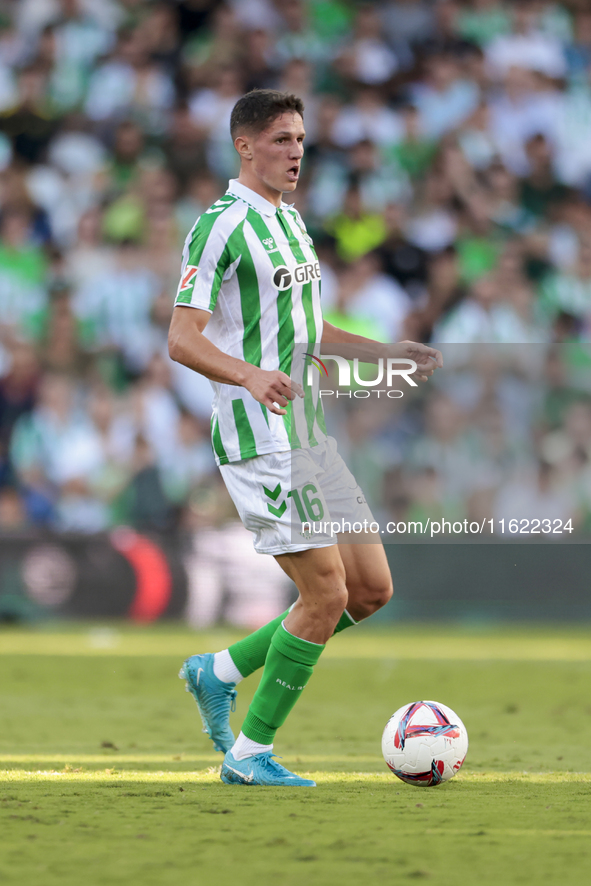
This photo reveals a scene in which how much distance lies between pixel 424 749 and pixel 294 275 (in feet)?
5.33

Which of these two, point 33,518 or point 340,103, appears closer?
point 33,518

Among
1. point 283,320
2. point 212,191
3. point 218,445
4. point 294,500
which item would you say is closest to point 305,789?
point 294,500

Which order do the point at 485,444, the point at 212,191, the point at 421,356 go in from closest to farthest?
the point at 421,356 < the point at 485,444 < the point at 212,191

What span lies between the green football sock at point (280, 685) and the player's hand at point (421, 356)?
107cm

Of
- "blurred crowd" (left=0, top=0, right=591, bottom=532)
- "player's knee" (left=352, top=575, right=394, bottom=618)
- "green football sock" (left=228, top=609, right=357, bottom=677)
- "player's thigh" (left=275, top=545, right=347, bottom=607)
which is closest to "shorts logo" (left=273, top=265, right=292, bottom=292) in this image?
"player's thigh" (left=275, top=545, right=347, bottom=607)

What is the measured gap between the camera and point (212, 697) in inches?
173

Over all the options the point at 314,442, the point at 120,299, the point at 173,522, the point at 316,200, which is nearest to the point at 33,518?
the point at 173,522

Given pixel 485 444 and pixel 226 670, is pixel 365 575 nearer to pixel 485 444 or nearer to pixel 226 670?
pixel 226 670

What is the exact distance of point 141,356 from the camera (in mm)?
10805

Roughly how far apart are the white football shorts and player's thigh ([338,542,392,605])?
0.18 feet

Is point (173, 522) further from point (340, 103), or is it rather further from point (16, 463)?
point (340, 103)

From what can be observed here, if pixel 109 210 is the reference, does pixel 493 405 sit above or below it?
below

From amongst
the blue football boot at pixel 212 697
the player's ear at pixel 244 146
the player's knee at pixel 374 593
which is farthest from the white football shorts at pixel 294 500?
the player's ear at pixel 244 146

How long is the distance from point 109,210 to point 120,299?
1.10 meters
